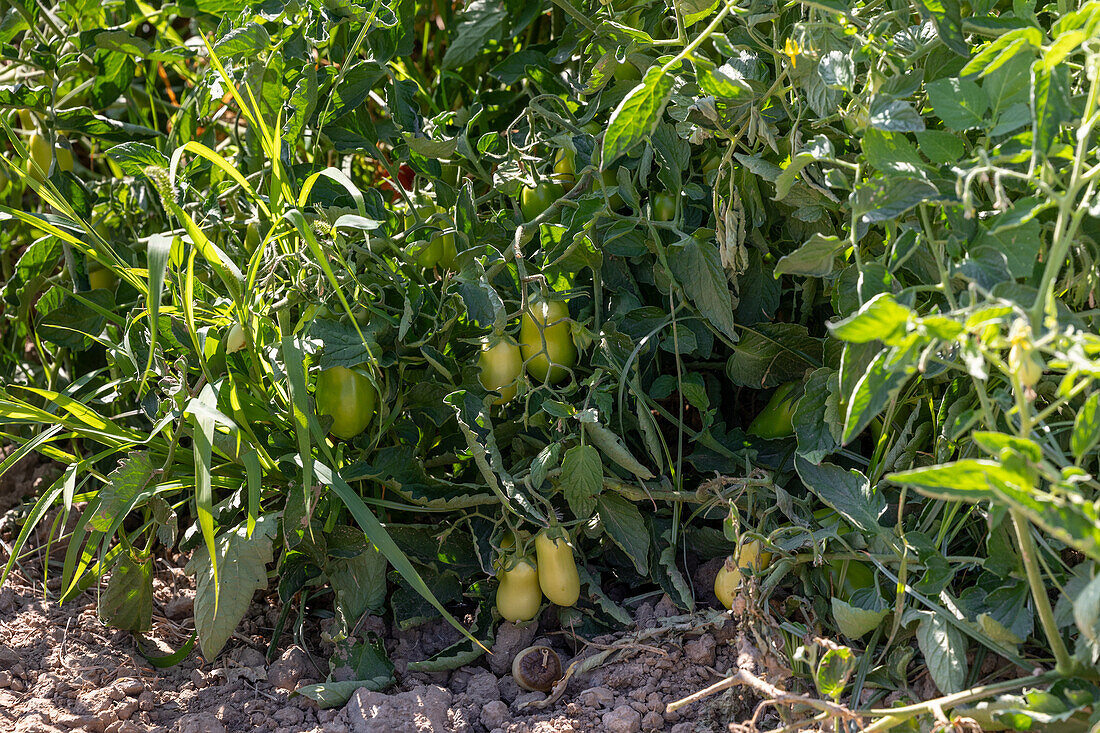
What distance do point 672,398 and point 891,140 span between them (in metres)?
0.54

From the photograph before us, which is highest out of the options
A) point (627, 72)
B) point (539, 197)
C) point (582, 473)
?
point (627, 72)

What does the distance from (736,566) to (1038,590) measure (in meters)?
0.31

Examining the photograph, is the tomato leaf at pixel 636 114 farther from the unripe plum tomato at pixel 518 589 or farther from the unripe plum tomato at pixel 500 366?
the unripe plum tomato at pixel 518 589

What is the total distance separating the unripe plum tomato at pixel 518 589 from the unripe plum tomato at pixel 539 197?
0.41 meters

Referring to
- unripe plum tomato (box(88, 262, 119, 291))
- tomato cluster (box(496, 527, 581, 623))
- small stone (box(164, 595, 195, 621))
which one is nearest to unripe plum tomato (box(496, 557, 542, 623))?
tomato cluster (box(496, 527, 581, 623))

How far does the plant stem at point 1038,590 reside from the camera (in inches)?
28.4

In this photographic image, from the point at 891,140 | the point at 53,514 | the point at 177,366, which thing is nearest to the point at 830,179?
the point at 891,140

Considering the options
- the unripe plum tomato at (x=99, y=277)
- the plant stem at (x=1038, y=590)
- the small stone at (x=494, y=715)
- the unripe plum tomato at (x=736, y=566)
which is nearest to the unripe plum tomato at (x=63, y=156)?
the unripe plum tomato at (x=99, y=277)

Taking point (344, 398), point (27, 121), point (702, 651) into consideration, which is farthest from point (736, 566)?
point (27, 121)

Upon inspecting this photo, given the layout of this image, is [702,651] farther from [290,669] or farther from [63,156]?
[63,156]

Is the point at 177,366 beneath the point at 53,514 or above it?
above

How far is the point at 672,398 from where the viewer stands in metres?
1.28

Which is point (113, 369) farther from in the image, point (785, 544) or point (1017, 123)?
point (1017, 123)

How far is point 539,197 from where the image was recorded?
1.13 metres
